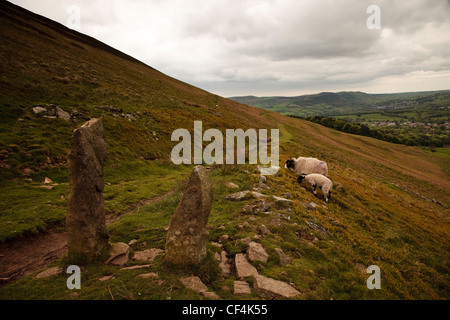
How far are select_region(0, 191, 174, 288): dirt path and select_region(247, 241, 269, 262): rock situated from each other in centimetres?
856

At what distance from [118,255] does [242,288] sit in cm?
492

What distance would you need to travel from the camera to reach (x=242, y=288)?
666 cm

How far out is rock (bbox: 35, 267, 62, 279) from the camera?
691cm

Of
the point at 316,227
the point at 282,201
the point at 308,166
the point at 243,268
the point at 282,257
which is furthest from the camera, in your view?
the point at 308,166

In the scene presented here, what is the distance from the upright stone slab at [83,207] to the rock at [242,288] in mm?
5209

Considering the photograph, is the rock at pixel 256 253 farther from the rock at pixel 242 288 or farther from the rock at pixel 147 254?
the rock at pixel 147 254

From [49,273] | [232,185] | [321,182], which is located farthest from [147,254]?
[321,182]

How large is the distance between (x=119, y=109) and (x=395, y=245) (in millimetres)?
38288

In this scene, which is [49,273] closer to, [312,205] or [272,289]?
[272,289]

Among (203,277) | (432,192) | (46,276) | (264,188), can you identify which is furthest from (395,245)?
(432,192)

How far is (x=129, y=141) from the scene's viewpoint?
28.3m

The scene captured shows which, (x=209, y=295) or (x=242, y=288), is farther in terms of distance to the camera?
(x=242, y=288)

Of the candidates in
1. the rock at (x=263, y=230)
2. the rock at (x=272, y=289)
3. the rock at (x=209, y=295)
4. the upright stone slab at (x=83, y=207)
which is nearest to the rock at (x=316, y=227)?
the rock at (x=263, y=230)

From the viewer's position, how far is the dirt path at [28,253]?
8258mm
